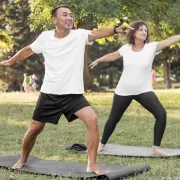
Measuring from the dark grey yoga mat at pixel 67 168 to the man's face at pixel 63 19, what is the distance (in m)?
1.70

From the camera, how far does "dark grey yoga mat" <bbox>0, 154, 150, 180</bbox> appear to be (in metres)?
5.41

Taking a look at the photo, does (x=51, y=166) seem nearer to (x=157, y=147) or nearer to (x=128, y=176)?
(x=128, y=176)

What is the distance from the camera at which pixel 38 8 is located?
869 inches

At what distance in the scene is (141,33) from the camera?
7.12m

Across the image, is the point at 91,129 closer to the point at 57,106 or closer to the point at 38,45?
the point at 57,106

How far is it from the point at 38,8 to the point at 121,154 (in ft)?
52.1

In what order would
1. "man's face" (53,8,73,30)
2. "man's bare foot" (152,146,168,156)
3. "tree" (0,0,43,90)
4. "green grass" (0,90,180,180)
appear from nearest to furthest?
"man's face" (53,8,73,30), "green grass" (0,90,180,180), "man's bare foot" (152,146,168,156), "tree" (0,0,43,90)

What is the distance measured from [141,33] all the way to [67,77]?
198 centimetres

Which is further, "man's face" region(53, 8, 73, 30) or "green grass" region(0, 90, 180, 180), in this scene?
"green grass" region(0, 90, 180, 180)

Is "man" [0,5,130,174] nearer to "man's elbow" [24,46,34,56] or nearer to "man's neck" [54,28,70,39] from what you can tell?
"man's neck" [54,28,70,39]

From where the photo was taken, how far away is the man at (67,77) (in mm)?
5551

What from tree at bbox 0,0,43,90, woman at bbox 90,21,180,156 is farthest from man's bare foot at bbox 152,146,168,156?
tree at bbox 0,0,43,90

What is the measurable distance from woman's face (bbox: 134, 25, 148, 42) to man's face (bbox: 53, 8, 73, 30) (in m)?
1.69

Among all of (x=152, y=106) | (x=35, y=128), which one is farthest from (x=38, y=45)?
(x=152, y=106)
